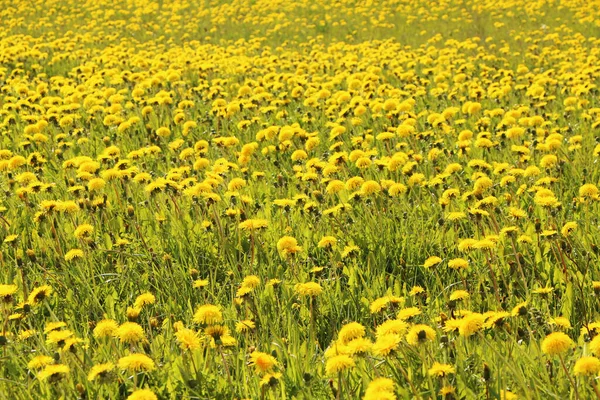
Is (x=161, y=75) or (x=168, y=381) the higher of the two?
(x=161, y=75)

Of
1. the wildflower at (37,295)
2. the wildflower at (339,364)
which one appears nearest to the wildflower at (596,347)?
the wildflower at (339,364)

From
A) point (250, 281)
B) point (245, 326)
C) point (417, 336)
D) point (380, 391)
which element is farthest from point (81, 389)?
point (417, 336)

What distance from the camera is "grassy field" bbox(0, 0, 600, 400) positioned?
2.44 meters

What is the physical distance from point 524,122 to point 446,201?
1.80 metres

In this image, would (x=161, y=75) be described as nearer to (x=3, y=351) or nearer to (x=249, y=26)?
(x=3, y=351)

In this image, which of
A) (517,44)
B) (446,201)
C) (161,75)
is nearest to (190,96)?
(161,75)

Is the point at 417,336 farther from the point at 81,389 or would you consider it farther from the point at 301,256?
the point at 301,256

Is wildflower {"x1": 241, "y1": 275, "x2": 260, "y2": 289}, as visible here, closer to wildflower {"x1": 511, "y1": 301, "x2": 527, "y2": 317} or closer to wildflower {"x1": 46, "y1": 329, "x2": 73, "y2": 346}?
wildflower {"x1": 46, "y1": 329, "x2": 73, "y2": 346}

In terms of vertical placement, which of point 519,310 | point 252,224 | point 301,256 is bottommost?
point 301,256

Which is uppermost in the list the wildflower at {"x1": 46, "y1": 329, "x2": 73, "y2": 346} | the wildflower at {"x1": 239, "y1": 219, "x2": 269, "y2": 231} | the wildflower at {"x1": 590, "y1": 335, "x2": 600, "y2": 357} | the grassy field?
the wildflower at {"x1": 46, "y1": 329, "x2": 73, "y2": 346}

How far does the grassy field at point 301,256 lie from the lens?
2439mm

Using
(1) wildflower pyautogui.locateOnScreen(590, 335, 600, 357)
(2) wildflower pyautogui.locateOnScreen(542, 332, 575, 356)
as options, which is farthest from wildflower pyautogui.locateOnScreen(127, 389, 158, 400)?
(1) wildflower pyautogui.locateOnScreen(590, 335, 600, 357)

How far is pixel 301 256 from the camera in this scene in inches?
148

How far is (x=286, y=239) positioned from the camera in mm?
3242
